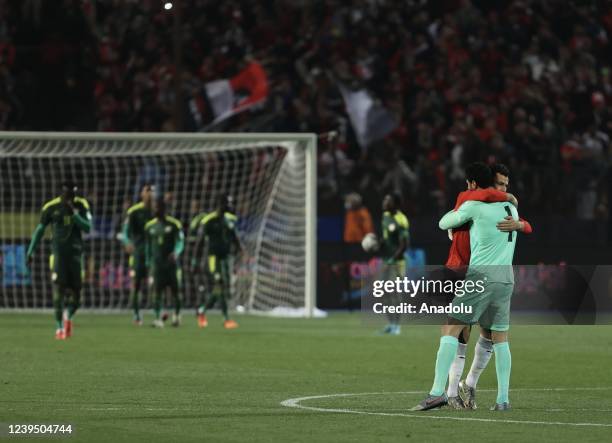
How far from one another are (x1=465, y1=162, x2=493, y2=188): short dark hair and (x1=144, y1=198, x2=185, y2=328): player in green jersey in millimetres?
12557

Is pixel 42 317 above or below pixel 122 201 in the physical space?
below

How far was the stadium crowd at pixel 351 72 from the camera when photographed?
29.5m

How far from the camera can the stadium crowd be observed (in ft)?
96.9

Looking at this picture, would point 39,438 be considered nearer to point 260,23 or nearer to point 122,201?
point 122,201

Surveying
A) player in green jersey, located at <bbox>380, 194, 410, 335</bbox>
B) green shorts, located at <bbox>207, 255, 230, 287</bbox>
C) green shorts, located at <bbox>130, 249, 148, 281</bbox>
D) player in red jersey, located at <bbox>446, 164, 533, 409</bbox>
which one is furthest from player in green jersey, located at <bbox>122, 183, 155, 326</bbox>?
player in red jersey, located at <bbox>446, 164, 533, 409</bbox>

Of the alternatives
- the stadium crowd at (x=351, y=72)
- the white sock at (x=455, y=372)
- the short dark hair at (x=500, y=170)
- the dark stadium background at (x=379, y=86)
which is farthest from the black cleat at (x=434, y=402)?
the stadium crowd at (x=351, y=72)

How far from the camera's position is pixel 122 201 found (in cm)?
2788

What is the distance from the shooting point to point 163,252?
2373 cm

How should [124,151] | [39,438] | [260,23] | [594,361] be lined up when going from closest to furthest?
[39,438]
[594,361]
[124,151]
[260,23]

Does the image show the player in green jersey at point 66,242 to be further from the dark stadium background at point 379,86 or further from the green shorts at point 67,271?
the dark stadium background at point 379,86

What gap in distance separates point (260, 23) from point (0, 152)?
25.0 feet

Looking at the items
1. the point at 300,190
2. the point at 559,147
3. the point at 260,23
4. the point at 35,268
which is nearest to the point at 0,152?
the point at 35,268

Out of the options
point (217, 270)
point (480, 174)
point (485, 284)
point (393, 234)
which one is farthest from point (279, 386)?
point (217, 270)

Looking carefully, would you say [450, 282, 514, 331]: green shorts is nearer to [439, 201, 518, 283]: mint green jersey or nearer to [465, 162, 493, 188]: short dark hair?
[439, 201, 518, 283]: mint green jersey
